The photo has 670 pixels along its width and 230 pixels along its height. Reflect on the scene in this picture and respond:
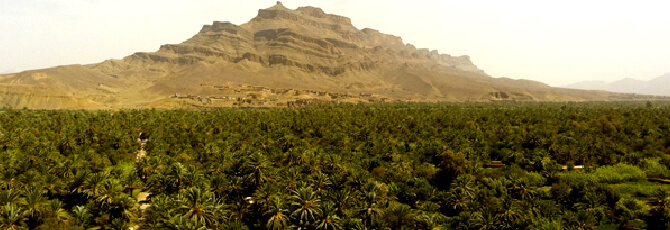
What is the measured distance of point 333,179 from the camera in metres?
55.1

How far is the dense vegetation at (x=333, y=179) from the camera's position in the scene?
43625mm

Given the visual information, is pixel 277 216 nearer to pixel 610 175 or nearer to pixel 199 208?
pixel 199 208

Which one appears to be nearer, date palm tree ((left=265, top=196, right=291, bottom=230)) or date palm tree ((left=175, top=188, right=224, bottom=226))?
date palm tree ((left=175, top=188, right=224, bottom=226))

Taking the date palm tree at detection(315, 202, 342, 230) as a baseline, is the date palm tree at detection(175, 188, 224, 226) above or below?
above

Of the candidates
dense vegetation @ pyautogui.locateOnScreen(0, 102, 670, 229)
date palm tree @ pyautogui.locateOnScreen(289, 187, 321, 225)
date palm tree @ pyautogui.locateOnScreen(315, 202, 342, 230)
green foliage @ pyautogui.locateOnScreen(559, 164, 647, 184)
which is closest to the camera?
date palm tree @ pyautogui.locateOnScreen(315, 202, 342, 230)

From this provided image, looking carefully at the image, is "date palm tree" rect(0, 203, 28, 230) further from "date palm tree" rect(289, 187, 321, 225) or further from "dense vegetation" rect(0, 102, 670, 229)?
"date palm tree" rect(289, 187, 321, 225)

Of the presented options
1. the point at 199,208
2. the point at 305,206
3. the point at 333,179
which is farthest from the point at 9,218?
the point at 333,179

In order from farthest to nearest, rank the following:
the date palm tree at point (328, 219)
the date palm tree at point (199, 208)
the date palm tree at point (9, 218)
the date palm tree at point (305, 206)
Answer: the date palm tree at point (305, 206), the date palm tree at point (328, 219), the date palm tree at point (199, 208), the date palm tree at point (9, 218)

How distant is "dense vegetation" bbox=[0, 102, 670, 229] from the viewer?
143ft

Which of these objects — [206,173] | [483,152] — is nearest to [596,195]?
[483,152]

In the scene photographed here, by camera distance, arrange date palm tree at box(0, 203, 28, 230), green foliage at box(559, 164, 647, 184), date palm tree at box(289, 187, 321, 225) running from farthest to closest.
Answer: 1. green foliage at box(559, 164, 647, 184)
2. date palm tree at box(289, 187, 321, 225)
3. date palm tree at box(0, 203, 28, 230)

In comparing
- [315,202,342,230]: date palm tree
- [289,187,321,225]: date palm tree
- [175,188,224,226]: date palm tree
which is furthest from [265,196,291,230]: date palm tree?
[175,188,224,226]: date palm tree

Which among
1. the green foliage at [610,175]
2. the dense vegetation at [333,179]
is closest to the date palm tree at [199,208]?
the dense vegetation at [333,179]

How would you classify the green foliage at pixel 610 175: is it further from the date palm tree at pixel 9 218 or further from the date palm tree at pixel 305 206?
the date palm tree at pixel 9 218
